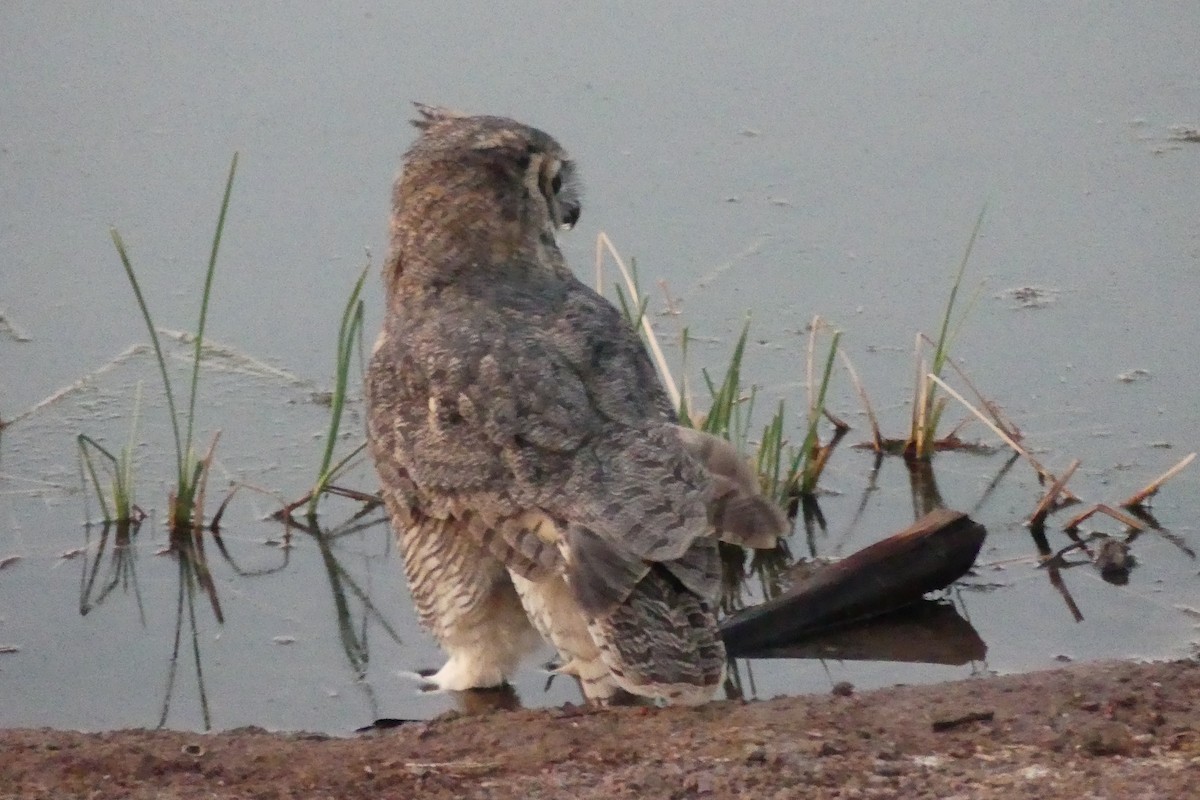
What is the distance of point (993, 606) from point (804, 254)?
2533 millimetres

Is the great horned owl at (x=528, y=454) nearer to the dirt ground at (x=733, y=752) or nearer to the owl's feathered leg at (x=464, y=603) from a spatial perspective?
the owl's feathered leg at (x=464, y=603)

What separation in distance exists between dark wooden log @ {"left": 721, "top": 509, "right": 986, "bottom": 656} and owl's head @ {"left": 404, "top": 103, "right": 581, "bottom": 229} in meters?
1.33

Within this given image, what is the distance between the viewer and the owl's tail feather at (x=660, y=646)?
4734 mm

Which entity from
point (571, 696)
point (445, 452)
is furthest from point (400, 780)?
point (571, 696)

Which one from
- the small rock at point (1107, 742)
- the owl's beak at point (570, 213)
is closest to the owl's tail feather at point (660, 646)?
the small rock at point (1107, 742)

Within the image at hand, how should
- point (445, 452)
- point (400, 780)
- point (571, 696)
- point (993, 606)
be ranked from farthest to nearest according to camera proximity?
point (993, 606) < point (571, 696) < point (445, 452) < point (400, 780)

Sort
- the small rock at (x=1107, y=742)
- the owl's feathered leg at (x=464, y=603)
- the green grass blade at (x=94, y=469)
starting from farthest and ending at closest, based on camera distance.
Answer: the green grass blade at (x=94, y=469) < the owl's feathered leg at (x=464, y=603) < the small rock at (x=1107, y=742)

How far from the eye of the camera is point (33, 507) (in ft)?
22.8

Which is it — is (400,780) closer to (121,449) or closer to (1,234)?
(121,449)

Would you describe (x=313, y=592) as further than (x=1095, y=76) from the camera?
No

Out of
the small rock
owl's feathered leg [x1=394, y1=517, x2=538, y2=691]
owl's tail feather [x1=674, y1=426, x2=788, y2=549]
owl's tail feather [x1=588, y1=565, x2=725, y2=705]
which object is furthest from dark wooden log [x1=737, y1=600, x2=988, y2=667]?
the small rock

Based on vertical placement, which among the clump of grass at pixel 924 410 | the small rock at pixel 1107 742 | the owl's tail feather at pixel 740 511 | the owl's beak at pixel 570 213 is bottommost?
the small rock at pixel 1107 742

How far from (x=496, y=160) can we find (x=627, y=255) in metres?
2.40

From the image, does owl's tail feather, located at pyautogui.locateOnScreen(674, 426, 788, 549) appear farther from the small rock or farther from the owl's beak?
the owl's beak
